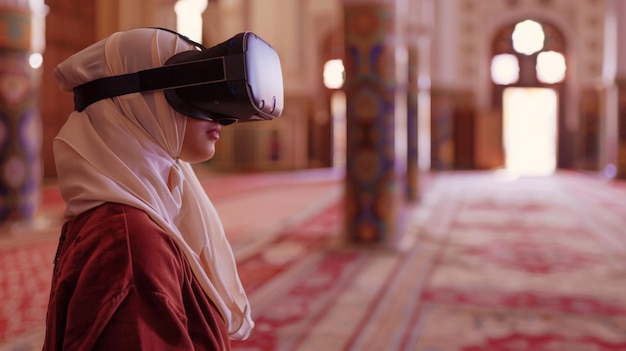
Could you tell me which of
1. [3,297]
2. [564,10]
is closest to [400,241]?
[3,297]

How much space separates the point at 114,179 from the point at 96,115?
99 mm

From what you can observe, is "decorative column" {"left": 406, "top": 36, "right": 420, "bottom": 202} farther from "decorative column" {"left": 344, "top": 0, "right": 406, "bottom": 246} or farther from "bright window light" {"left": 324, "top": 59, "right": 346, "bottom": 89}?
"bright window light" {"left": 324, "top": 59, "right": 346, "bottom": 89}

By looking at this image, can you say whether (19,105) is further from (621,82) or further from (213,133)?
(621,82)

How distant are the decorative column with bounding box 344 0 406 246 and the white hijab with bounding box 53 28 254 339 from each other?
3275 mm

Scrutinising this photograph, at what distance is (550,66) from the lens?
1307 centimetres

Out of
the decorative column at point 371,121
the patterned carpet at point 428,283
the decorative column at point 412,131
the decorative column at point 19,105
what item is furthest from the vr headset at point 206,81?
the decorative column at point 412,131

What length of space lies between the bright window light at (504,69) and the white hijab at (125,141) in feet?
43.4

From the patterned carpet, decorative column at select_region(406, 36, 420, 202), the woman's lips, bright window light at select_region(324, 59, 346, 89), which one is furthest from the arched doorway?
the woman's lips

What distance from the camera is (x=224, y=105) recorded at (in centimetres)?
84

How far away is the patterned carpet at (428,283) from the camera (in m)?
2.36

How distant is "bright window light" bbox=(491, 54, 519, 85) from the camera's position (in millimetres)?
13188

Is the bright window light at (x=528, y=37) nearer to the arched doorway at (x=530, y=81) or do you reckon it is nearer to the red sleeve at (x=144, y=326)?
the arched doorway at (x=530, y=81)

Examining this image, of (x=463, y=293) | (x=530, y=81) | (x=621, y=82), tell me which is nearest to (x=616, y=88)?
(x=621, y=82)

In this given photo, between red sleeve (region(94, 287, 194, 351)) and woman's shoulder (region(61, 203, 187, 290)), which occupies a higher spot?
woman's shoulder (region(61, 203, 187, 290))
